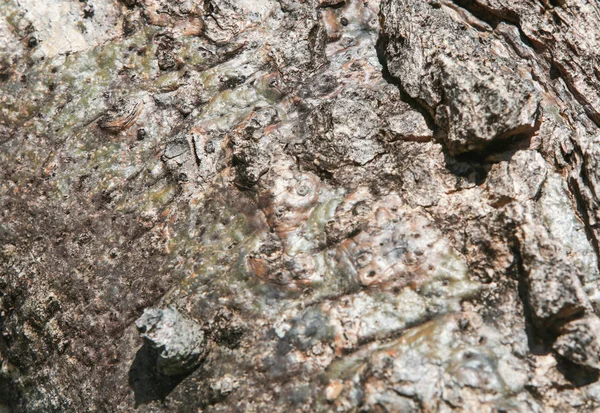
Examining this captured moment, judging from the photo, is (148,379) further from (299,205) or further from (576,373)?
(576,373)

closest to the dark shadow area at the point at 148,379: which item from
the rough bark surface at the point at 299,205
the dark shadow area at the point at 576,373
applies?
the rough bark surface at the point at 299,205

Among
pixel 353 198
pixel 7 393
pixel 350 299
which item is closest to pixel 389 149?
pixel 353 198

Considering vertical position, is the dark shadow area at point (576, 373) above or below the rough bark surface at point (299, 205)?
below

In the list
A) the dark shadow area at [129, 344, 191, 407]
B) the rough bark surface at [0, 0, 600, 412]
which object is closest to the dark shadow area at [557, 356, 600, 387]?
the rough bark surface at [0, 0, 600, 412]

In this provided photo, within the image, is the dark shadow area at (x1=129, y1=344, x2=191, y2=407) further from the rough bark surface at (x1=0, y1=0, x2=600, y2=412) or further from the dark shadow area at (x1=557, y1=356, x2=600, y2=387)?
the dark shadow area at (x1=557, y1=356, x2=600, y2=387)

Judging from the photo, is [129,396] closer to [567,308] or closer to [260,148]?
[260,148]

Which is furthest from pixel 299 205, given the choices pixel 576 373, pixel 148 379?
pixel 576 373

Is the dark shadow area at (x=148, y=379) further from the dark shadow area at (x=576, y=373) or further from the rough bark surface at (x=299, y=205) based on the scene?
the dark shadow area at (x=576, y=373)
